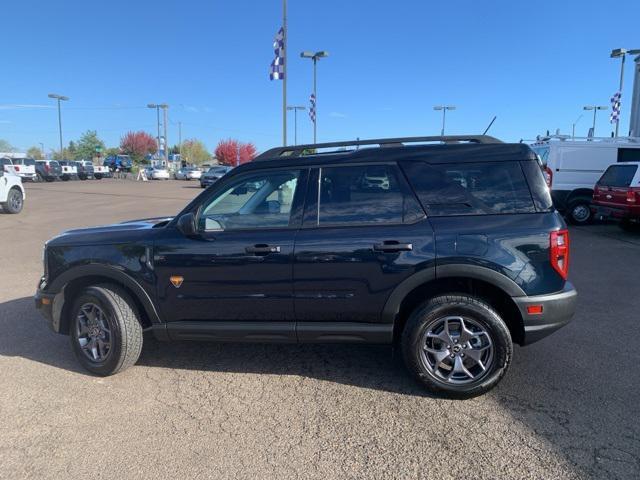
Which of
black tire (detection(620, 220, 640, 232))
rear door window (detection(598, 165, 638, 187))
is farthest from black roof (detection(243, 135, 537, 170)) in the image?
black tire (detection(620, 220, 640, 232))

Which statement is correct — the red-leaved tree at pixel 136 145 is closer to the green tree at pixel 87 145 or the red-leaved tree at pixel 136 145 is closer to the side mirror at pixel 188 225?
the green tree at pixel 87 145

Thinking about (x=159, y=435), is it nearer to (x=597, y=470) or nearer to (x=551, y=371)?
(x=597, y=470)

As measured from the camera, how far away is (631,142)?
42.3ft

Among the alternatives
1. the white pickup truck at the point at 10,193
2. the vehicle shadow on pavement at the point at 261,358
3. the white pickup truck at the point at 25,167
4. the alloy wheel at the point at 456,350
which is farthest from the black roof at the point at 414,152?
the white pickup truck at the point at 25,167

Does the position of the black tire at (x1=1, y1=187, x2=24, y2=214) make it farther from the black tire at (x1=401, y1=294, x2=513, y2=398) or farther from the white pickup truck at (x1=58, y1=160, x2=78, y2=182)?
the white pickup truck at (x1=58, y1=160, x2=78, y2=182)

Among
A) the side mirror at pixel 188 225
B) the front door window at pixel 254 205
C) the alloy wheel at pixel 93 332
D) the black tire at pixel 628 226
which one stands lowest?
the alloy wheel at pixel 93 332

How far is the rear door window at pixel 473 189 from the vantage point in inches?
132

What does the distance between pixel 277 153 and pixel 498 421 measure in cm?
254

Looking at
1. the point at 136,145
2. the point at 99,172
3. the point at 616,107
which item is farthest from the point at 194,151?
the point at 616,107

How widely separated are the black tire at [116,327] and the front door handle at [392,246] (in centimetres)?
202

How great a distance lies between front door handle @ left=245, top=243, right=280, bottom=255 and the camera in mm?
3447

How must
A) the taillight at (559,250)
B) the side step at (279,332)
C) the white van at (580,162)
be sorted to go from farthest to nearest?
the white van at (580,162)
the side step at (279,332)
the taillight at (559,250)

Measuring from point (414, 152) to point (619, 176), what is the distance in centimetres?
958

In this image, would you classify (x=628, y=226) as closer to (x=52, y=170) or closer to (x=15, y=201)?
(x=15, y=201)
